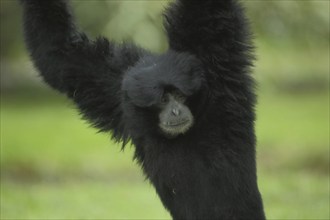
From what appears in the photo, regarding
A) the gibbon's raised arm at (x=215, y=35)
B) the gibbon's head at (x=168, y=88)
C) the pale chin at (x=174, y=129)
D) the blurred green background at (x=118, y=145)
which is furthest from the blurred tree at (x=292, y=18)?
the pale chin at (x=174, y=129)

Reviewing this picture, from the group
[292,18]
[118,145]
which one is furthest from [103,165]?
[118,145]

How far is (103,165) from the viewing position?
52.6ft

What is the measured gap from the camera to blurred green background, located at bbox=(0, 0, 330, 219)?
Result: 1048 cm

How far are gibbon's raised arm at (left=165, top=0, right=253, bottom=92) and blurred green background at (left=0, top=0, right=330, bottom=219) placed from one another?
0.39m

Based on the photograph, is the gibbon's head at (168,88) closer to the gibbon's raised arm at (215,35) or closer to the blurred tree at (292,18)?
the gibbon's raised arm at (215,35)

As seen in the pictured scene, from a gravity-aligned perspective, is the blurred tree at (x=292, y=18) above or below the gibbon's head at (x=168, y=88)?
below

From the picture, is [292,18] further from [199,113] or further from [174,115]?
[174,115]

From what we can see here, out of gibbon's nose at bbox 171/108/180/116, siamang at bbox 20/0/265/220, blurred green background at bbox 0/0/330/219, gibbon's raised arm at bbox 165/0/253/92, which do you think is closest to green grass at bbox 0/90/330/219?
blurred green background at bbox 0/0/330/219

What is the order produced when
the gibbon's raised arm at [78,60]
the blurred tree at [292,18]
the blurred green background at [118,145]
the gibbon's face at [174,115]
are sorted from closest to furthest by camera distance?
1. the gibbon's face at [174,115]
2. the gibbon's raised arm at [78,60]
3. the blurred green background at [118,145]
4. the blurred tree at [292,18]

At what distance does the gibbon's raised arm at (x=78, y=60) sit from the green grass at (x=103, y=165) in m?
0.80

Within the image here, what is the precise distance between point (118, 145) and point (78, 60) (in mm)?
1097

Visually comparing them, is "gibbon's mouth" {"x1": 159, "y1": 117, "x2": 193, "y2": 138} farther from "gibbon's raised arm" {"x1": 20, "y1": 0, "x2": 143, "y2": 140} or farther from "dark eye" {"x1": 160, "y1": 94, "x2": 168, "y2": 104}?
"gibbon's raised arm" {"x1": 20, "y1": 0, "x2": 143, "y2": 140}

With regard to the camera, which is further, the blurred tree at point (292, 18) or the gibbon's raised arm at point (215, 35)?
the blurred tree at point (292, 18)

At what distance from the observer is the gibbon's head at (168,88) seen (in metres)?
5.70
